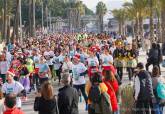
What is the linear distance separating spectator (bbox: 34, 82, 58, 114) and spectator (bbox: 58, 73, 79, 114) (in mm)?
253

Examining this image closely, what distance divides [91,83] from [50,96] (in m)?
1.29

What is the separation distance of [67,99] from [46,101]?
18.7 inches

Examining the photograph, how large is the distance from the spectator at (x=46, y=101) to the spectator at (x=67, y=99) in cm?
25

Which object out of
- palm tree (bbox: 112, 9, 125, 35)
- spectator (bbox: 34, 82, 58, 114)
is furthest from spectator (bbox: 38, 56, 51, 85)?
palm tree (bbox: 112, 9, 125, 35)

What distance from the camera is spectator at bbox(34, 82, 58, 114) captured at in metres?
9.35

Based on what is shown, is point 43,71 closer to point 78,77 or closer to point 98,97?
point 78,77

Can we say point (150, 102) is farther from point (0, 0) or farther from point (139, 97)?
point (0, 0)

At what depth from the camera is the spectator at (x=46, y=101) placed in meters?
9.35

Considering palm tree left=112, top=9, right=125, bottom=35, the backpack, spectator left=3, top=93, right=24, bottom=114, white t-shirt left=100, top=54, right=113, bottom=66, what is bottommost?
the backpack

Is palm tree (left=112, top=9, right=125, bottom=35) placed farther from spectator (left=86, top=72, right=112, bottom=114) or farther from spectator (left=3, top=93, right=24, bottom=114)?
spectator (left=3, top=93, right=24, bottom=114)

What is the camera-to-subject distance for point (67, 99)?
9.77 meters

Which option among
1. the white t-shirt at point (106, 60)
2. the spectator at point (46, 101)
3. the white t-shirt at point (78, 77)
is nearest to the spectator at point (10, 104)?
the spectator at point (46, 101)

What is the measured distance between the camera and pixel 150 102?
39.1 ft

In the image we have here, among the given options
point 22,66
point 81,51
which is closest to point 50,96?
point 22,66
